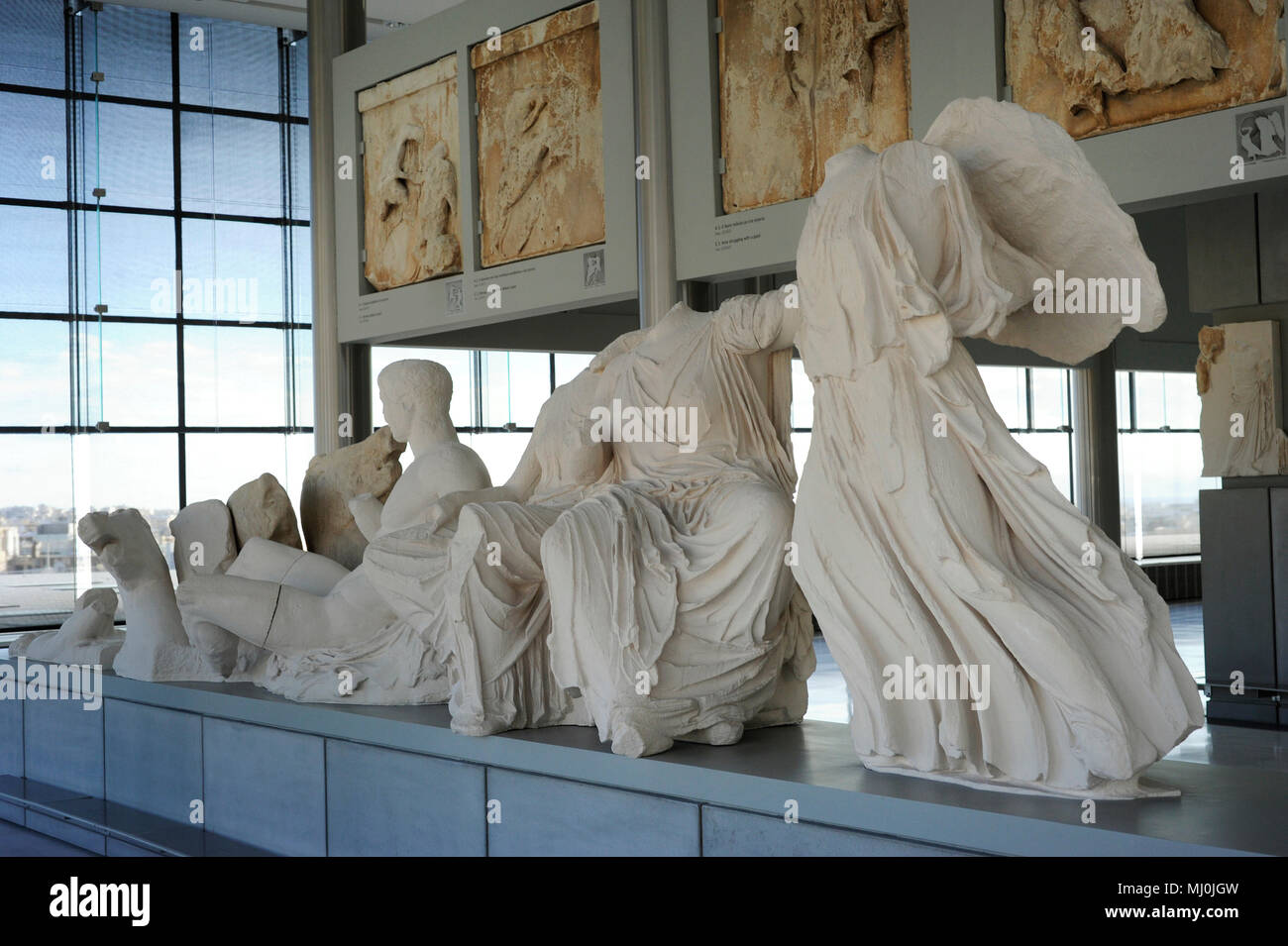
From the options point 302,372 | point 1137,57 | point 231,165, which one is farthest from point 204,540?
point 231,165

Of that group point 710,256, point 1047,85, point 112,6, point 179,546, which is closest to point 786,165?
point 710,256

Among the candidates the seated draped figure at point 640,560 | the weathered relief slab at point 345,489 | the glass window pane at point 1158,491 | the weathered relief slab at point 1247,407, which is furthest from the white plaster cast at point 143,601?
the glass window pane at point 1158,491

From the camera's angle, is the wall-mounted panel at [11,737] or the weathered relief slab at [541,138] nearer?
the wall-mounted panel at [11,737]

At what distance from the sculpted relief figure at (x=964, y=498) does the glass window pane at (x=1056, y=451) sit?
1541 centimetres

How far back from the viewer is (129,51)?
14000 mm

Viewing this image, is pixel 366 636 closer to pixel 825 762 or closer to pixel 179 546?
pixel 179 546

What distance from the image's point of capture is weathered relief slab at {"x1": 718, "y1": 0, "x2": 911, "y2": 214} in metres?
6.84

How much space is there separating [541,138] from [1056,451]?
40.3ft

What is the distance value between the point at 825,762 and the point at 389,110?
7468 millimetres

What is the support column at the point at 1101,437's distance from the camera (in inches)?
681

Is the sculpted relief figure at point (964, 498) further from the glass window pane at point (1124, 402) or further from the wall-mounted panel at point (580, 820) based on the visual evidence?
the glass window pane at point (1124, 402)

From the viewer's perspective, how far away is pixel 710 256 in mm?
7551

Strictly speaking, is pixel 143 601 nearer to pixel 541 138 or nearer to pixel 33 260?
pixel 541 138

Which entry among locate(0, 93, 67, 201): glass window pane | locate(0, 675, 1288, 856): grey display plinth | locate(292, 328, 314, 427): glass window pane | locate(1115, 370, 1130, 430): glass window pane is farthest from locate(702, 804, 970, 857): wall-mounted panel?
locate(1115, 370, 1130, 430): glass window pane
